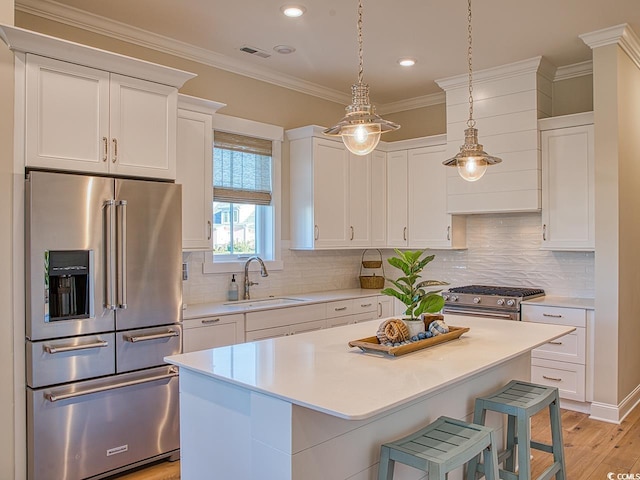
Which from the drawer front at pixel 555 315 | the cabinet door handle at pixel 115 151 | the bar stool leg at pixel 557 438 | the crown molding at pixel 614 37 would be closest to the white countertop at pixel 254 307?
the cabinet door handle at pixel 115 151

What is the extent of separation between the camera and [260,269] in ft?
15.4

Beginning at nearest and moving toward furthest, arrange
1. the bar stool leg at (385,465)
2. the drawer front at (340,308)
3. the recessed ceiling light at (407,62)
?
the bar stool leg at (385,465)
the recessed ceiling light at (407,62)
the drawer front at (340,308)

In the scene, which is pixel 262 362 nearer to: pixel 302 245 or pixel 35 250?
pixel 35 250

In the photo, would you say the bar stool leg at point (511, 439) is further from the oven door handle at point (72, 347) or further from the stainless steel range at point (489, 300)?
the oven door handle at point (72, 347)

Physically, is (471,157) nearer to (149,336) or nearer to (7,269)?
(149,336)

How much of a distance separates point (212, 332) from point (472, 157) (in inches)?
82.7

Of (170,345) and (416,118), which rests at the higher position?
(416,118)

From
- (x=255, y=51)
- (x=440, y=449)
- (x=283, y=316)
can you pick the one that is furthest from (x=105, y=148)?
(x=440, y=449)

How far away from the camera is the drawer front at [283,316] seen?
3902 millimetres

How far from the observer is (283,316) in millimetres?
4125

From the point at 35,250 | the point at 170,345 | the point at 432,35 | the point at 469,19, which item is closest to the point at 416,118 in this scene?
the point at 432,35

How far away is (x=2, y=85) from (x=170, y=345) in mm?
1705

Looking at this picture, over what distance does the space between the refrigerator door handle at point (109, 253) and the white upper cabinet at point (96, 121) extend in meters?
0.27

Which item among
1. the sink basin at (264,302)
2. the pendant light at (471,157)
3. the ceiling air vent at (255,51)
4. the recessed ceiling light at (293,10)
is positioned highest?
the ceiling air vent at (255,51)
